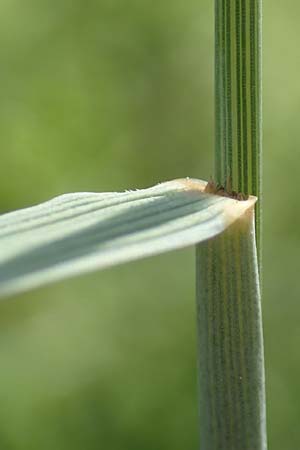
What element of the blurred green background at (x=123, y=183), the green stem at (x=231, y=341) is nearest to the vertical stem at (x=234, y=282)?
the green stem at (x=231, y=341)

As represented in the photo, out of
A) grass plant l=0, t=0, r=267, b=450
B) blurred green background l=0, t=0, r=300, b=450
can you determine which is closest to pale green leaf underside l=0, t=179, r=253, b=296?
grass plant l=0, t=0, r=267, b=450

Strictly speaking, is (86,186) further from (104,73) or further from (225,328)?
(225,328)

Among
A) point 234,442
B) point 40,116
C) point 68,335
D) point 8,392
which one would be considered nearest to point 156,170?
point 40,116

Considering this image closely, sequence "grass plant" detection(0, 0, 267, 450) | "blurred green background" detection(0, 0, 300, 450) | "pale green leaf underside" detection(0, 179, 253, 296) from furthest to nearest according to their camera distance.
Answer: "blurred green background" detection(0, 0, 300, 450) → "grass plant" detection(0, 0, 267, 450) → "pale green leaf underside" detection(0, 179, 253, 296)

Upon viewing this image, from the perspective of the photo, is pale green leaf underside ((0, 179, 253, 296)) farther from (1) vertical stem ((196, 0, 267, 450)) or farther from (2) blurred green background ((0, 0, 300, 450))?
(2) blurred green background ((0, 0, 300, 450))

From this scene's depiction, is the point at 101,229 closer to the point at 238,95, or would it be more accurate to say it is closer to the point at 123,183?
the point at 238,95
